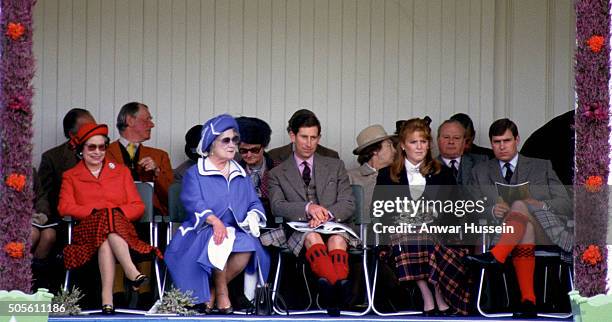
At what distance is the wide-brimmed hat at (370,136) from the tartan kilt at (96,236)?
197 cm

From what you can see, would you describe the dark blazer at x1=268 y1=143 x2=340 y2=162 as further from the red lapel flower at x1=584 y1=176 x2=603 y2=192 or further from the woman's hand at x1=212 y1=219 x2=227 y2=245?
the red lapel flower at x1=584 y1=176 x2=603 y2=192

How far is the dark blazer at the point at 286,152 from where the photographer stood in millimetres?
9852

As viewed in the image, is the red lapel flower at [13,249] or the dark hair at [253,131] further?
the dark hair at [253,131]

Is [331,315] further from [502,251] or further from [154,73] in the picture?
[154,73]

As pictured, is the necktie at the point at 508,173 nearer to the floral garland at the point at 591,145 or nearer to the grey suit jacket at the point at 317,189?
the grey suit jacket at the point at 317,189

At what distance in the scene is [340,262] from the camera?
844cm

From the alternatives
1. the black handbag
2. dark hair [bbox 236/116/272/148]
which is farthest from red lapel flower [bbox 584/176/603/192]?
dark hair [bbox 236/116/272/148]

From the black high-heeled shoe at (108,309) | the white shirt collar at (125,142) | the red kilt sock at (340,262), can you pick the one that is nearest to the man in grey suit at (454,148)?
the red kilt sock at (340,262)

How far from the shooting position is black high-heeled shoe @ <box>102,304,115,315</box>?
822 centimetres

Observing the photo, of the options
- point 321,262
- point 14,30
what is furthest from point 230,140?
point 14,30

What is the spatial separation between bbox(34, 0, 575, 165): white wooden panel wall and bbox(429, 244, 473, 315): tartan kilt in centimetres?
211

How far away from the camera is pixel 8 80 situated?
7.64 metres

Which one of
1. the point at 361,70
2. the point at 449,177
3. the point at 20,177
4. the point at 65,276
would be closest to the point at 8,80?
the point at 20,177

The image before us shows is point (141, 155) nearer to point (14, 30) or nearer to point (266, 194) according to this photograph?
point (266, 194)
